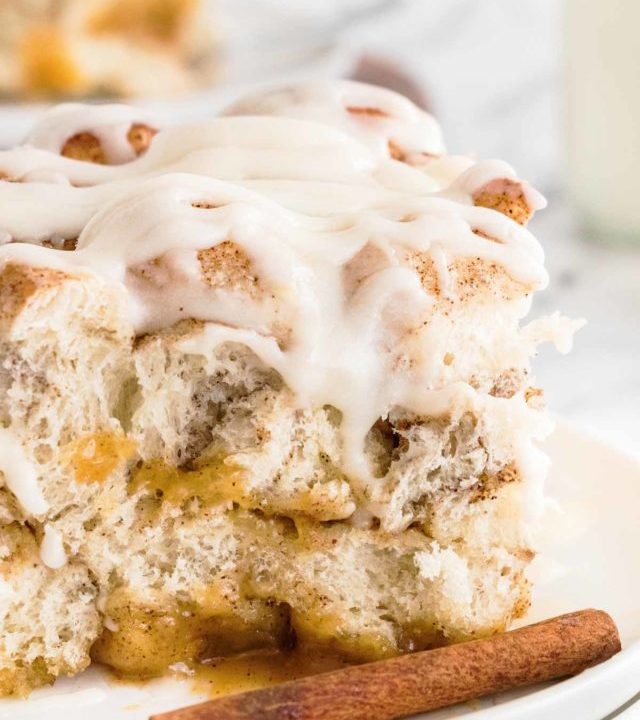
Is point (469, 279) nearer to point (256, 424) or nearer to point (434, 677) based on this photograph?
point (256, 424)

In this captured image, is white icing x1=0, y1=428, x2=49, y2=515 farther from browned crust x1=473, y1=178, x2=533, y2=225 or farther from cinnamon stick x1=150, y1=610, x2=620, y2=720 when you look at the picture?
browned crust x1=473, y1=178, x2=533, y2=225

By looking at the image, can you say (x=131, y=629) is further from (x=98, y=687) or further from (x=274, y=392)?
(x=274, y=392)

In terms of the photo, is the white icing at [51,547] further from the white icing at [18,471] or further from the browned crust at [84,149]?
the browned crust at [84,149]

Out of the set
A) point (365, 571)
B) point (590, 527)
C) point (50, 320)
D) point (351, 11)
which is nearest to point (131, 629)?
point (365, 571)

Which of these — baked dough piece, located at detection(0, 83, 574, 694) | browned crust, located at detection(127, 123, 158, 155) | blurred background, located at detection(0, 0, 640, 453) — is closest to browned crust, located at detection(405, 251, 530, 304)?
A: baked dough piece, located at detection(0, 83, 574, 694)

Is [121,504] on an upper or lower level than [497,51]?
lower
